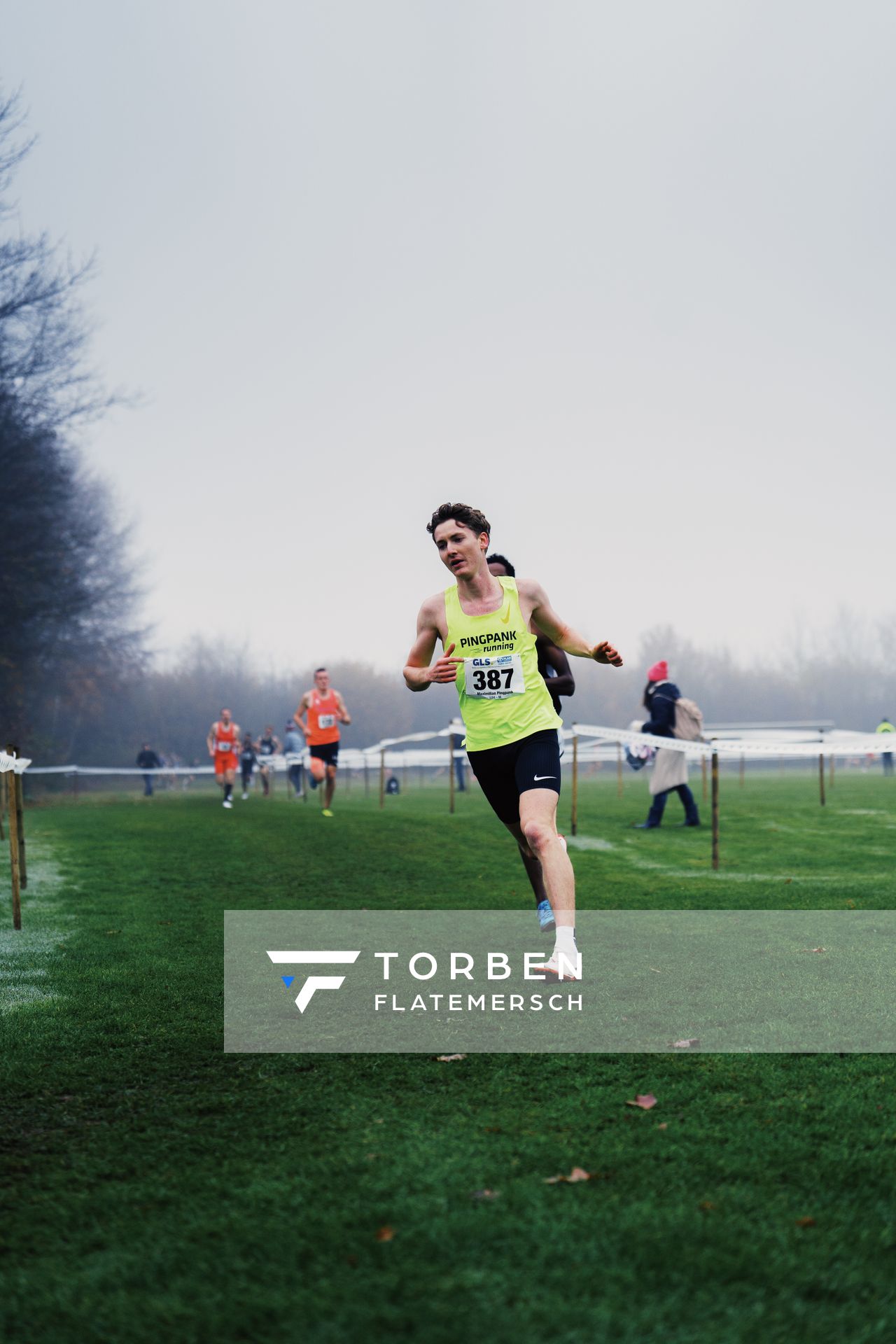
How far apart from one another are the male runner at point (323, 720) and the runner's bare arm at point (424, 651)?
11315 mm

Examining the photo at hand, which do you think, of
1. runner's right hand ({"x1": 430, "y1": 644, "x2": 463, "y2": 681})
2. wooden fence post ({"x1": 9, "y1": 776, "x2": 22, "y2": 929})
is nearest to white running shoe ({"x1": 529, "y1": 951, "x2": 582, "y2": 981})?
runner's right hand ({"x1": 430, "y1": 644, "x2": 463, "y2": 681})

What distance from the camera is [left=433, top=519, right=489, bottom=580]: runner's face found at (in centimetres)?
592

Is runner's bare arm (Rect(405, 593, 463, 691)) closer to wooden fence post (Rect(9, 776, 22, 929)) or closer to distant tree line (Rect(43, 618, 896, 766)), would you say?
wooden fence post (Rect(9, 776, 22, 929))

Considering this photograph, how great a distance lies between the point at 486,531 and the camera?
612cm

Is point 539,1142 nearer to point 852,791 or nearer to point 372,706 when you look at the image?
point 852,791

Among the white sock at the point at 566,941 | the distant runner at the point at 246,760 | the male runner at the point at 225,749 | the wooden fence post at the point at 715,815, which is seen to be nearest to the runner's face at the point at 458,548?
the white sock at the point at 566,941

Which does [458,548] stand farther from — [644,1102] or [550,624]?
[644,1102]

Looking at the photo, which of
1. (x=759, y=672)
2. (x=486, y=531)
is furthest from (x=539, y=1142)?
(x=759, y=672)

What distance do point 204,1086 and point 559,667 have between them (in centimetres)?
377

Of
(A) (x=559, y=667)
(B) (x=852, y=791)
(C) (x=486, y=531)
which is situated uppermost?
(C) (x=486, y=531)

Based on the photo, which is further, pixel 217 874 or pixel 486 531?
pixel 217 874

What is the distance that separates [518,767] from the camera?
603 cm

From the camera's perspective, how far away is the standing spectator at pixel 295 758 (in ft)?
102

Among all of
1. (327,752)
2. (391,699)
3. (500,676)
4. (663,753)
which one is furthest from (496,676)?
(391,699)
